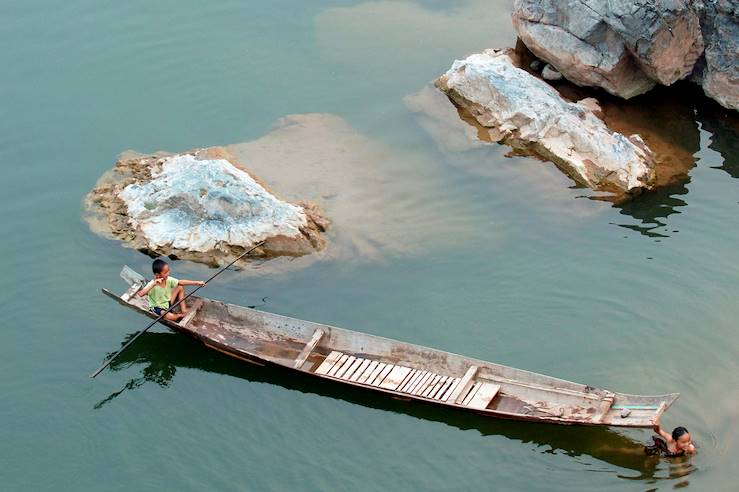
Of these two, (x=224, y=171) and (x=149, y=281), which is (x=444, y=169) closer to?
(x=224, y=171)

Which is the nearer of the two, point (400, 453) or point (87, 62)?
point (400, 453)

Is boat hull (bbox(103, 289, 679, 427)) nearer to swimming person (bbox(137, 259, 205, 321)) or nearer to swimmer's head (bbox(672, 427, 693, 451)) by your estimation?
swimming person (bbox(137, 259, 205, 321))

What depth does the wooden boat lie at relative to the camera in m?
12.4

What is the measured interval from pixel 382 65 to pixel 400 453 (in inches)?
429

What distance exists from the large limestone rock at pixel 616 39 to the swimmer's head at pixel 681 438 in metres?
8.72

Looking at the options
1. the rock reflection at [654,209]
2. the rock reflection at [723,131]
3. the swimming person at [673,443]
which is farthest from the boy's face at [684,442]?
the rock reflection at [723,131]

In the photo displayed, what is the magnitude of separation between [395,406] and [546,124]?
278 inches

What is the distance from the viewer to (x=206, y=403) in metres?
13.6

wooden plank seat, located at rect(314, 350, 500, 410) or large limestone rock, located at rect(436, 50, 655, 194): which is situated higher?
large limestone rock, located at rect(436, 50, 655, 194)

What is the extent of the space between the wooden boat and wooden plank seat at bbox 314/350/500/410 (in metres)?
0.02

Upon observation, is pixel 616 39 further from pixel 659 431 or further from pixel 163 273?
pixel 163 273

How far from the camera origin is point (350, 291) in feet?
50.2

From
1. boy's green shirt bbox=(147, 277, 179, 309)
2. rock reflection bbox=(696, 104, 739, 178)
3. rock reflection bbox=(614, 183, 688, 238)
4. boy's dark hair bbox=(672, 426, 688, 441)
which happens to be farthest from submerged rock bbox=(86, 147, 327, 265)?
rock reflection bbox=(696, 104, 739, 178)

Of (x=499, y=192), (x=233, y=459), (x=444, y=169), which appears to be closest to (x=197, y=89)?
(x=444, y=169)
